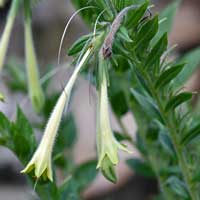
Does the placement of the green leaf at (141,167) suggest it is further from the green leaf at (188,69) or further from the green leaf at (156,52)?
the green leaf at (156,52)

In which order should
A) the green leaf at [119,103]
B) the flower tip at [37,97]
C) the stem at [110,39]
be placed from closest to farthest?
the stem at [110,39] < the flower tip at [37,97] < the green leaf at [119,103]

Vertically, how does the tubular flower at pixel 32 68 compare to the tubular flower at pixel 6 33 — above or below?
below

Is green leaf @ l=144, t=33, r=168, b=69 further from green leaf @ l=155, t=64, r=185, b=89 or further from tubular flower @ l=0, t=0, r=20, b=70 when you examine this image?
tubular flower @ l=0, t=0, r=20, b=70

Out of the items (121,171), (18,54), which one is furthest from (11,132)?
(18,54)

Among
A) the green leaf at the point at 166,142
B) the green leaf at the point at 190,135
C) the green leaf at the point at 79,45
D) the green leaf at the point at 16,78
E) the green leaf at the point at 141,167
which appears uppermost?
the green leaf at the point at 79,45

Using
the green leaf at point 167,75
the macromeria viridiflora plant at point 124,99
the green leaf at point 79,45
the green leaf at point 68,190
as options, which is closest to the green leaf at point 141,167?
the macromeria viridiflora plant at point 124,99

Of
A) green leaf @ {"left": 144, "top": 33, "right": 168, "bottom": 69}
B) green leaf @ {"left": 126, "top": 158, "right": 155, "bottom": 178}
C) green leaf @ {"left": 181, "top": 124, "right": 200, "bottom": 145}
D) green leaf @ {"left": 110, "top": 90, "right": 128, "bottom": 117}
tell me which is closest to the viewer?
green leaf @ {"left": 144, "top": 33, "right": 168, "bottom": 69}

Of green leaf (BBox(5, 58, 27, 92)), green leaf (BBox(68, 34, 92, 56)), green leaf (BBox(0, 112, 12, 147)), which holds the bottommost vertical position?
green leaf (BBox(5, 58, 27, 92))

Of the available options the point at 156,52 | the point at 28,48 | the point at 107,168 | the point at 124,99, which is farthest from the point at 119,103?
the point at 107,168

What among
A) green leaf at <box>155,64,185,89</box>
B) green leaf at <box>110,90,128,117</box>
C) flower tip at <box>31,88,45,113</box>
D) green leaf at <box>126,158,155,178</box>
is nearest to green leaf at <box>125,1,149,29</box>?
green leaf at <box>155,64,185,89</box>
